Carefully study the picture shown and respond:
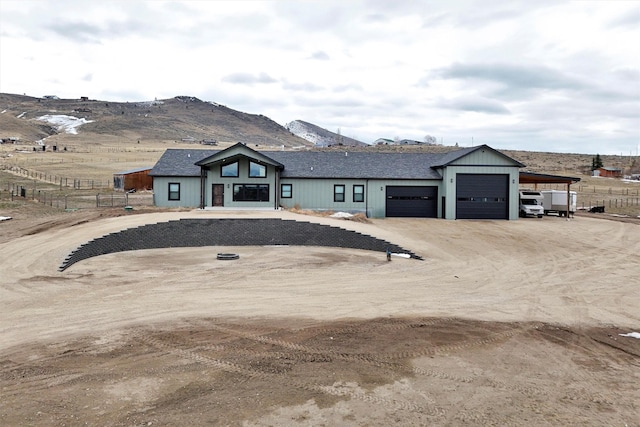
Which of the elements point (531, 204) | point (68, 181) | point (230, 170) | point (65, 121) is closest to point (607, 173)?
point (531, 204)

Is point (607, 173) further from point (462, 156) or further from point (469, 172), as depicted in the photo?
point (462, 156)

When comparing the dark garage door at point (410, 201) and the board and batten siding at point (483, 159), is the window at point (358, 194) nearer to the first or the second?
the dark garage door at point (410, 201)

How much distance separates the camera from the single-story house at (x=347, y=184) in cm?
3459

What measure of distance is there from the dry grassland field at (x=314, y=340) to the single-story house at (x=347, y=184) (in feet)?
45.1

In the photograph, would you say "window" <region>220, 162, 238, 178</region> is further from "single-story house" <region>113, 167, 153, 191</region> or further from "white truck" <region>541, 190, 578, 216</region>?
"white truck" <region>541, 190, 578, 216</region>

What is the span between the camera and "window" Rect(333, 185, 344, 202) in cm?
3569

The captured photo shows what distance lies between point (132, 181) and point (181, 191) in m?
18.0

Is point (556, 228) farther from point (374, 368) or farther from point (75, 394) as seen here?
point (75, 394)

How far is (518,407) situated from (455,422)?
118cm

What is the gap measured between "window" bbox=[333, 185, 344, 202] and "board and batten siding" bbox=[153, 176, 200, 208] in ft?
31.4

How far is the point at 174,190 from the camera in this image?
114 ft

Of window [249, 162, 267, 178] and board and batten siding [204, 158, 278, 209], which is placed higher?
window [249, 162, 267, 178]

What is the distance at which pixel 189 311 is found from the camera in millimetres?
12297

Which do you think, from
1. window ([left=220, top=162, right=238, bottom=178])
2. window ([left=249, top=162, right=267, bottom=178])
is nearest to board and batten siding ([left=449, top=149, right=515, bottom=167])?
window ([left=249, top=162, right=267, bottom=178])
